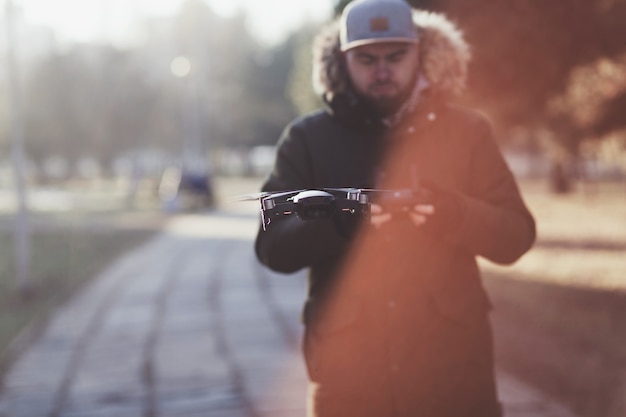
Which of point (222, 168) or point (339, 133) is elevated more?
point (339, 133)

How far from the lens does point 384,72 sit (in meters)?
2.67

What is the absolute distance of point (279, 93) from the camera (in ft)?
185

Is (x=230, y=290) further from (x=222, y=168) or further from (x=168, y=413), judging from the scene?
(x=222, y=168)

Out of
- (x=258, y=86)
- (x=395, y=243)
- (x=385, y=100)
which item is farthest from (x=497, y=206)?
(x=258, y=86)

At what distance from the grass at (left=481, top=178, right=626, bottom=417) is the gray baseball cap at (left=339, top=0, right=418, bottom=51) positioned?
356 cm

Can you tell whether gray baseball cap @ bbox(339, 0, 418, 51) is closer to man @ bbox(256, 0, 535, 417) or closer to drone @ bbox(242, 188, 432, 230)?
man @ bbox(256, 0, 535, 417)

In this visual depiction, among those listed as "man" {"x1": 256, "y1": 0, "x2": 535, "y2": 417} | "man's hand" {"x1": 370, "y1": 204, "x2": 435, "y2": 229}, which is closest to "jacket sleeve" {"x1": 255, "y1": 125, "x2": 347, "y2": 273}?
"man" {"x1": 256, "y1": 0, "x2": 535, "y2": 417}

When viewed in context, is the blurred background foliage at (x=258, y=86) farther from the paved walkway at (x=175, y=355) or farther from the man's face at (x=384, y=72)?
the man's face at (x=384, y=72)

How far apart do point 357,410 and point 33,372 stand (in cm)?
505

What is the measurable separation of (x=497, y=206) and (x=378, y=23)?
2.24ft

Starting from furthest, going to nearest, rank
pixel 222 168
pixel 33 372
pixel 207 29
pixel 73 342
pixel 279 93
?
pixel 222 168 → pixel 207 29 → pixel 279 93 → pixel 73 342 → pixel 33 372

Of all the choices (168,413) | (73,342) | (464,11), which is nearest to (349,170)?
(168,413)

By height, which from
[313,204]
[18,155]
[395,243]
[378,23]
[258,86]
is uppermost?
[378,23]

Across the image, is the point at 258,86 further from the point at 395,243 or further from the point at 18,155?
the point at 395,243
